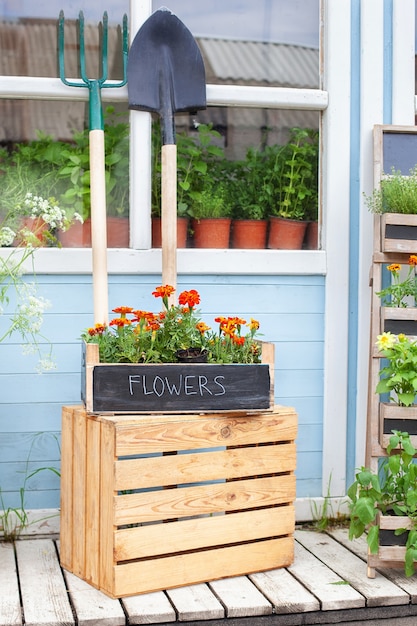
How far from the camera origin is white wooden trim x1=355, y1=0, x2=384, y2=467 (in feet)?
12.0

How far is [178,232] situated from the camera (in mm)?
3604

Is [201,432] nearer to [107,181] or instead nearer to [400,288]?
[400,288]

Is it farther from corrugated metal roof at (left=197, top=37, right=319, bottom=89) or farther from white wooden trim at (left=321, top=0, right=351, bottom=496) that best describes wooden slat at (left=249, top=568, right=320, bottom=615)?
corrugated metal roof at (left=197, top=37, right=319, bottom=89)

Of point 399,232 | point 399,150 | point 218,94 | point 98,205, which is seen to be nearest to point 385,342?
point 399,232

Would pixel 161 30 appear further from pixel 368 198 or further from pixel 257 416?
pixel 257 416

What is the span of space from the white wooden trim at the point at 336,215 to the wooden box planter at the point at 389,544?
67cm

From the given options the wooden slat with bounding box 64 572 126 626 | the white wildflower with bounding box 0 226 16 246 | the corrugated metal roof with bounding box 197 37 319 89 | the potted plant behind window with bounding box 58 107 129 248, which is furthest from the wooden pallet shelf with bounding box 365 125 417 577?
the white wildflower with bounding box 0 226 16 246

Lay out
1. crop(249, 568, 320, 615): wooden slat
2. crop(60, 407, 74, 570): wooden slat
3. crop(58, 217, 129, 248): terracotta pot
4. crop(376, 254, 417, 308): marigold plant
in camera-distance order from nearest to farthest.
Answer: crop(249, 568, 320, 615): wooden slat → crop(60, 407, 74, 570): wooden slat → crop(376, 254, 417, 308): marigold plant → crop(58, 217, 129, 248): terracotta pot

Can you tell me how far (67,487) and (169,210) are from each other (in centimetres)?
110

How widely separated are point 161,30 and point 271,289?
44.0 inches

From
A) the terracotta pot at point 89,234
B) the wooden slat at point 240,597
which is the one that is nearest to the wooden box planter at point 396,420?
the wooden slat at point 240,597

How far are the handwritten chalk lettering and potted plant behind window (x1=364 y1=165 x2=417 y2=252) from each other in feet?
2.82

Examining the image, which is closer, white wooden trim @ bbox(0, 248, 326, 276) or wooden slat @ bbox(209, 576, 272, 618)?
wooden slat @ bbox(209, 576, 272, 618)

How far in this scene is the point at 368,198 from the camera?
3482 mm
